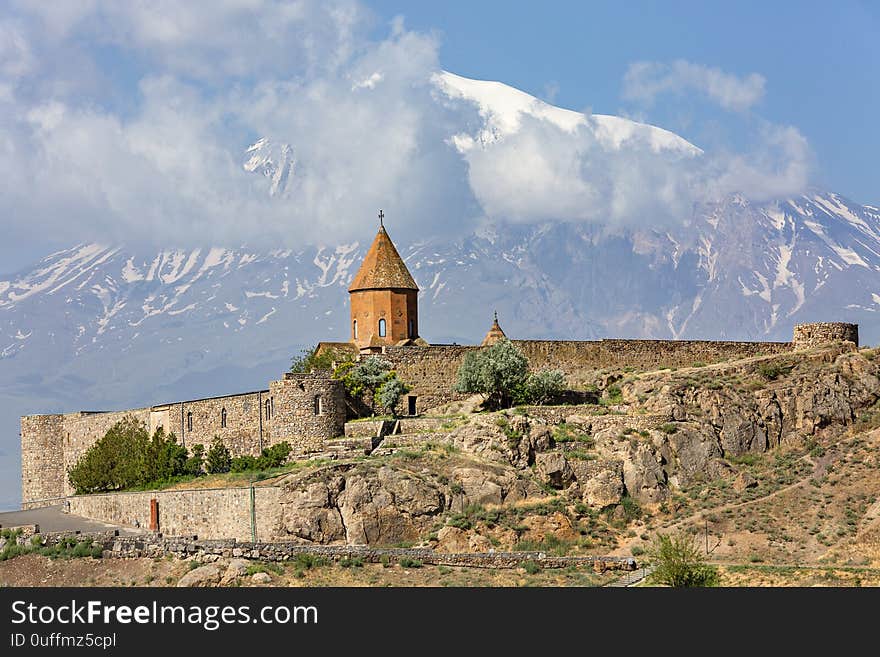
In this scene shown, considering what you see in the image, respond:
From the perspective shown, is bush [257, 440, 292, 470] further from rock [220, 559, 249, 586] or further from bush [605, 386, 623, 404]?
bush [605, 386, 623, 404]

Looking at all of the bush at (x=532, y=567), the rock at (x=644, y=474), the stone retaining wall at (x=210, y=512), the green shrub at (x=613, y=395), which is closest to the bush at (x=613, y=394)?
the green shrub at (x=613, y=395)

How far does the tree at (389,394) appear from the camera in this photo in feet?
180

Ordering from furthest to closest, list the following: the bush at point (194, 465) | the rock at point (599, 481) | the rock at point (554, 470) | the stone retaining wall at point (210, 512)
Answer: the bush at point (194, 465), the rock at point (554, 470), the rock at point (599, 481), the stone retaining wall at point (210, 512)

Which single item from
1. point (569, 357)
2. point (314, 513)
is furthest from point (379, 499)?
point (569, 357)

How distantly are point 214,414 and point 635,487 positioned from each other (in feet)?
59.5

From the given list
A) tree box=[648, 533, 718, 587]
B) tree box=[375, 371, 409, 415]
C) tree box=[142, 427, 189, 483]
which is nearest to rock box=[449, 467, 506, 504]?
tree box=[375, 371, 409, 415]

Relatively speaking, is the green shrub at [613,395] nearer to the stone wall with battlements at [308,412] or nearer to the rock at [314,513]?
the stone wall with battlements at [308,412]

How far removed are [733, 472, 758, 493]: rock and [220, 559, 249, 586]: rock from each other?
60.0ft

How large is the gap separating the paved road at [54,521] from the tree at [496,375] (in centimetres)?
1381

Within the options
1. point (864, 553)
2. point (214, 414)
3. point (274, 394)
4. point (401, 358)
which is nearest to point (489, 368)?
point (401, 358)

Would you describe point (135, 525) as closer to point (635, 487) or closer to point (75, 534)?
point (75, 534)

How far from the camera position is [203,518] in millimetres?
46906

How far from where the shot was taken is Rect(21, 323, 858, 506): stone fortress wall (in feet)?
171

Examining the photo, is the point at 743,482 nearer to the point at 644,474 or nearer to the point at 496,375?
the point at 644,474
